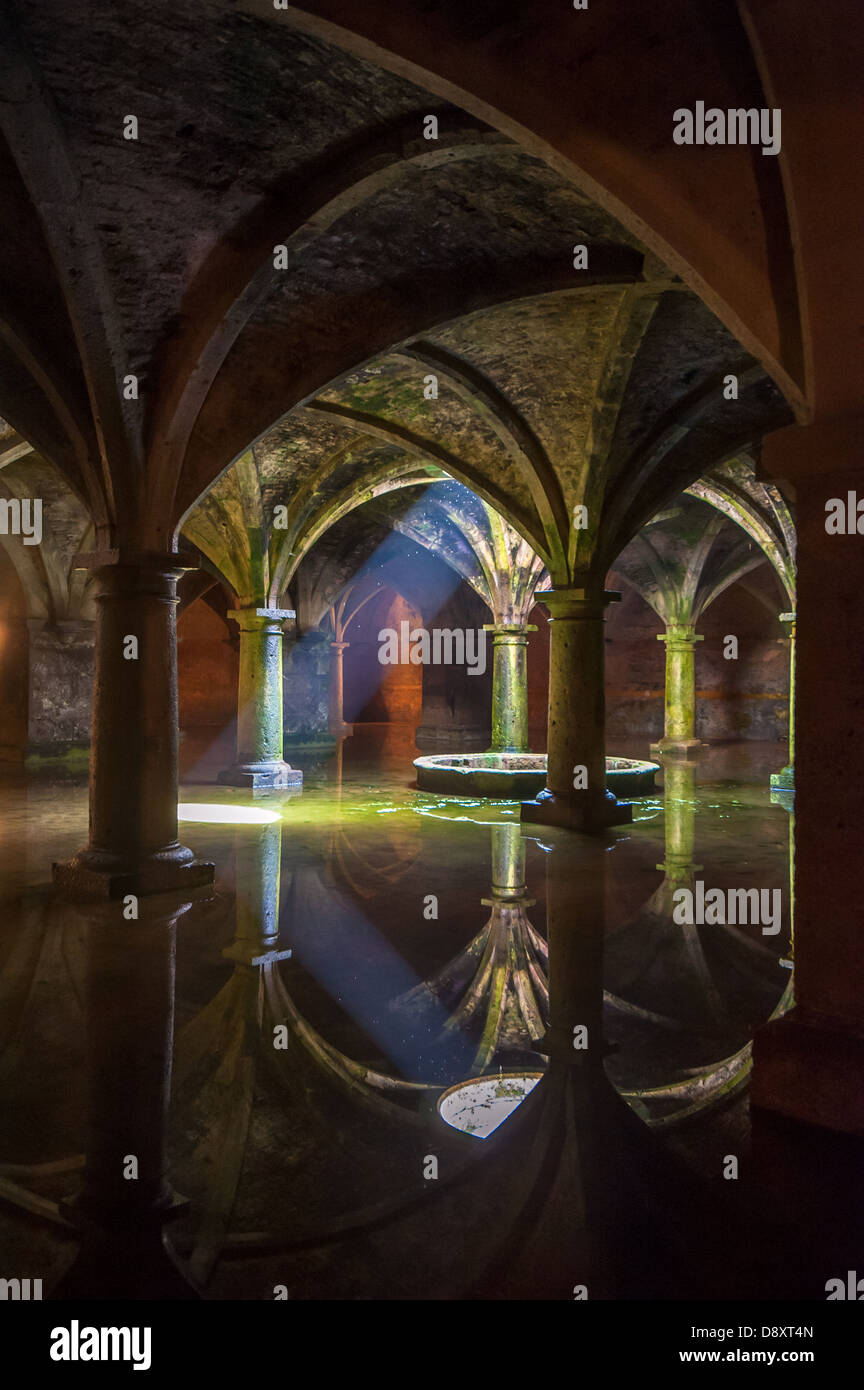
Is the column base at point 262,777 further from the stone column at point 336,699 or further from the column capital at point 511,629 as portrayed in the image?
the stone column at point 336,699

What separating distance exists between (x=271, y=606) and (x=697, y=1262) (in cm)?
1056

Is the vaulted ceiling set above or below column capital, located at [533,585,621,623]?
above

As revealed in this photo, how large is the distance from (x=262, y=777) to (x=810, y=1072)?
9698mm

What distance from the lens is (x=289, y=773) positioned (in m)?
12.3

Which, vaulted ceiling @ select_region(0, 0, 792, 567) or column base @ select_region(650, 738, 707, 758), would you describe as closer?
vaulted ceiling @ select_region(0, 0, 792, 567)

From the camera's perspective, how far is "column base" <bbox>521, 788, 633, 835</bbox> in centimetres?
891

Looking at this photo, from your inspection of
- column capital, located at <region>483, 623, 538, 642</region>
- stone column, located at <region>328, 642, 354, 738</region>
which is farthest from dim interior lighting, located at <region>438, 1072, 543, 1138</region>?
stone column, located at <region>328, 642, 354, 738</region>

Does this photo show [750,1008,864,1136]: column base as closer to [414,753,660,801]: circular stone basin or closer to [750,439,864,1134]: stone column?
[750,439,864,1134]: stone column

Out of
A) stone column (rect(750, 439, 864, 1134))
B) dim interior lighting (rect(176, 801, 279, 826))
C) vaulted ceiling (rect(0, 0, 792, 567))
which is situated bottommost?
dim interior lighting (rect(176, 801, 279, 826))

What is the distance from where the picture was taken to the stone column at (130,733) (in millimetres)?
6023

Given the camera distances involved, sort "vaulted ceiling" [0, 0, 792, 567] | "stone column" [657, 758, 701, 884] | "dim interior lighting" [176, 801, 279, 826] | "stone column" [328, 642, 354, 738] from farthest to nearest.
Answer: "stone column" [328, 642, 354, 738] < "dim interior lighting" [176, 801, 279, 826] < "stone column" [657, 758, 701, 884] < "vaulted ceiling" [0, 0, 792, 567]

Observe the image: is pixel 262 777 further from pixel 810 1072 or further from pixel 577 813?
pixel 810 1072

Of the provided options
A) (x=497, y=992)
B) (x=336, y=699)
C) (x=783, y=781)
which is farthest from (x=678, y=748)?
(x=497, y=992)

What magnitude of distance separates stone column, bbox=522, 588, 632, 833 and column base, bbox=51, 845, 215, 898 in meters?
3.93
